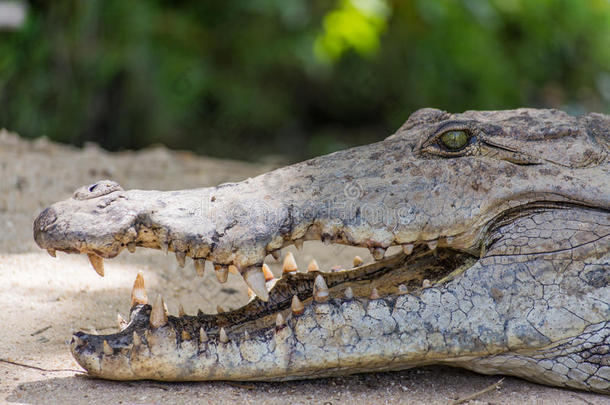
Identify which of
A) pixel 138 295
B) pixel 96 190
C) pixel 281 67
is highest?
pixel 281 67

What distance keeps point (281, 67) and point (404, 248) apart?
25.6 ft

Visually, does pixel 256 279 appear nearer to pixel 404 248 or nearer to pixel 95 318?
pixel 404 248

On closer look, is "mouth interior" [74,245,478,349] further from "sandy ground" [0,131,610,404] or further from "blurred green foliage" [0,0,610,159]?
"blurred green foliage" [0,0,610,159]

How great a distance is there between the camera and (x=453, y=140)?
3082mm

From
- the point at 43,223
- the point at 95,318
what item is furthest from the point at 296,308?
the point at 95,318

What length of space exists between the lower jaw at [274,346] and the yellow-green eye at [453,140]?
635 mm

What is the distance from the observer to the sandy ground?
2658 mm

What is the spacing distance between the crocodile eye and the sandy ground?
967 mm

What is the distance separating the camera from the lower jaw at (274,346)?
260 cm

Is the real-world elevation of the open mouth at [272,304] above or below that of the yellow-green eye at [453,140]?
below

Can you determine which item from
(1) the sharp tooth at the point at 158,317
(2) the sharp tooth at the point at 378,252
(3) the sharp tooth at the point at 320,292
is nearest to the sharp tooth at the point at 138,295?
(1) the sharp tooth at the point at 158,317

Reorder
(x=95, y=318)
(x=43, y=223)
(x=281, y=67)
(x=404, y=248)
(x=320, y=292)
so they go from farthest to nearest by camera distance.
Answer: (x=281, y=67) → (x=95, y=318) → (x=404, y=248) → (x=320, y=292) → (x=43, y=223)

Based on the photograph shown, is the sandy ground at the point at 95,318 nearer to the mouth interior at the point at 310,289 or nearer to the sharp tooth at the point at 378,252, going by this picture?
the mouth interior at the point at 310,289

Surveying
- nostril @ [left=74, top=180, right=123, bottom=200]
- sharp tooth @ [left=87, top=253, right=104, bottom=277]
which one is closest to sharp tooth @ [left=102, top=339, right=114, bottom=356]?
sharp tooth @ [left=87, top=253, right=104, bottom=277]
